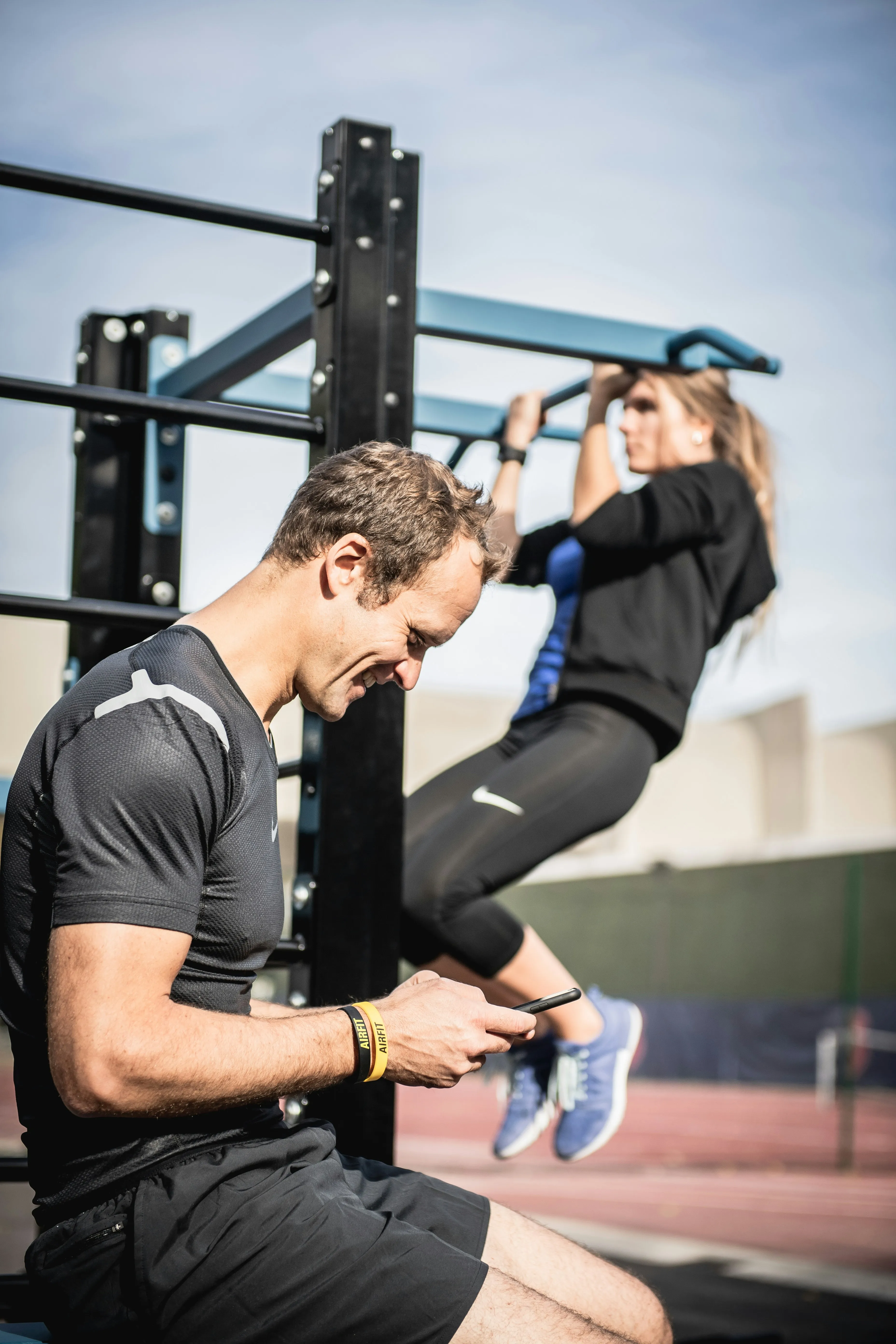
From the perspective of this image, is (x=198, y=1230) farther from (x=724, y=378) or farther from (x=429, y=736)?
(x=429, y=736)

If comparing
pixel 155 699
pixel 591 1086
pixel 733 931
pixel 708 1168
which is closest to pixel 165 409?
pixel 155 699

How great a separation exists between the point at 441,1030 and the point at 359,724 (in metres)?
0.72

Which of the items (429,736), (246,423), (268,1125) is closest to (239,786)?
(268,1125)

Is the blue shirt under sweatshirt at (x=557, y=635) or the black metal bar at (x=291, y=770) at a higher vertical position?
the blue shirt under sweatshirt at (x=557, y=635)

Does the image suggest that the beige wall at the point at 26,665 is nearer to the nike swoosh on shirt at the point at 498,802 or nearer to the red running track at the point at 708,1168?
the red running track at the point at 708,1168

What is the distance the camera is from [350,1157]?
6.36 ft

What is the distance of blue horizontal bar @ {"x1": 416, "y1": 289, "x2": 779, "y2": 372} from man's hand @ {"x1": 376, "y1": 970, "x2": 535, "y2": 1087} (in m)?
1.37

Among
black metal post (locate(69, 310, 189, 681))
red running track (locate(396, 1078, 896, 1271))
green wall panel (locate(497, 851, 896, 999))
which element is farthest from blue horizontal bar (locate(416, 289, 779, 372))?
green wall panel (locate(497, 851, 896, 999))

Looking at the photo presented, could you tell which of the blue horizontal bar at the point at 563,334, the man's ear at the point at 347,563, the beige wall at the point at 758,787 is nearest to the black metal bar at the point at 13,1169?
the man's ear at the point at 347,563

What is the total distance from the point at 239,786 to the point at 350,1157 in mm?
692

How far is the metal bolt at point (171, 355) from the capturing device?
3.08 m

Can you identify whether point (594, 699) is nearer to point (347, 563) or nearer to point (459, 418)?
point (459, 418)

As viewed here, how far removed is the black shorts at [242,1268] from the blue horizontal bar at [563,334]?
1.58 meters

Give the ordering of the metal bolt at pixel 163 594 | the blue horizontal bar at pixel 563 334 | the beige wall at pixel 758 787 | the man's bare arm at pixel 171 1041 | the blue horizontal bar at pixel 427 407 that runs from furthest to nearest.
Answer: the beige wall at pixel 758 787 < the blue horizontal bar at pixel 427 407 < the metal bolt at pixel 163 594 < the blue horizontal bar at pixel 563 334 < the man's bare arm at pixel 171 1041
